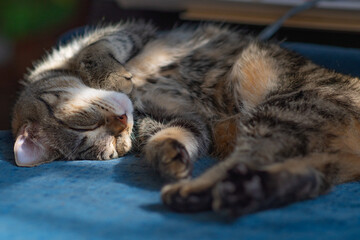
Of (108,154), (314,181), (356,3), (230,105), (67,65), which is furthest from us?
(356,3)

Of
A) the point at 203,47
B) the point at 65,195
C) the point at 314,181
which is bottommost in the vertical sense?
the point at 65,195

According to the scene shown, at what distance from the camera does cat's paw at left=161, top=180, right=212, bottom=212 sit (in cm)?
88

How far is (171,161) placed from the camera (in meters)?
1.05

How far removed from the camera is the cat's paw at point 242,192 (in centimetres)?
82

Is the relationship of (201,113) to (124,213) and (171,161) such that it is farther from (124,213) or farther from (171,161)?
(124,213)

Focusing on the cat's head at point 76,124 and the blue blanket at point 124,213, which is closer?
the blue blanket at point 124,213

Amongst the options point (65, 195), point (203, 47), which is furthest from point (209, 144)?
point (65, 195)

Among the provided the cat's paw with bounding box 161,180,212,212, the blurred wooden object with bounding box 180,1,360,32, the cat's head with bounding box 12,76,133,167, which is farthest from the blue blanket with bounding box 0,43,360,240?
the blurred wooden object with bounding box 180,1,360,32

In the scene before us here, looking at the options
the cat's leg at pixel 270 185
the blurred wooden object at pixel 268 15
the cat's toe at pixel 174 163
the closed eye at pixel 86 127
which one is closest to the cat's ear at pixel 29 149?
the closed eye at pixel 86 127

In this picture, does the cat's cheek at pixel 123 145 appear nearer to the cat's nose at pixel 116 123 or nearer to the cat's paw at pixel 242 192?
the cat's nose at pixel 116 123

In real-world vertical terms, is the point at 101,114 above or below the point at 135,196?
above

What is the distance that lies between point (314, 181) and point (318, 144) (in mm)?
158

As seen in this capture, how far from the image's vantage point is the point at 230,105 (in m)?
1.47

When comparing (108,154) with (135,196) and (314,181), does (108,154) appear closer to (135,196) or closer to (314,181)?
(135,196)
